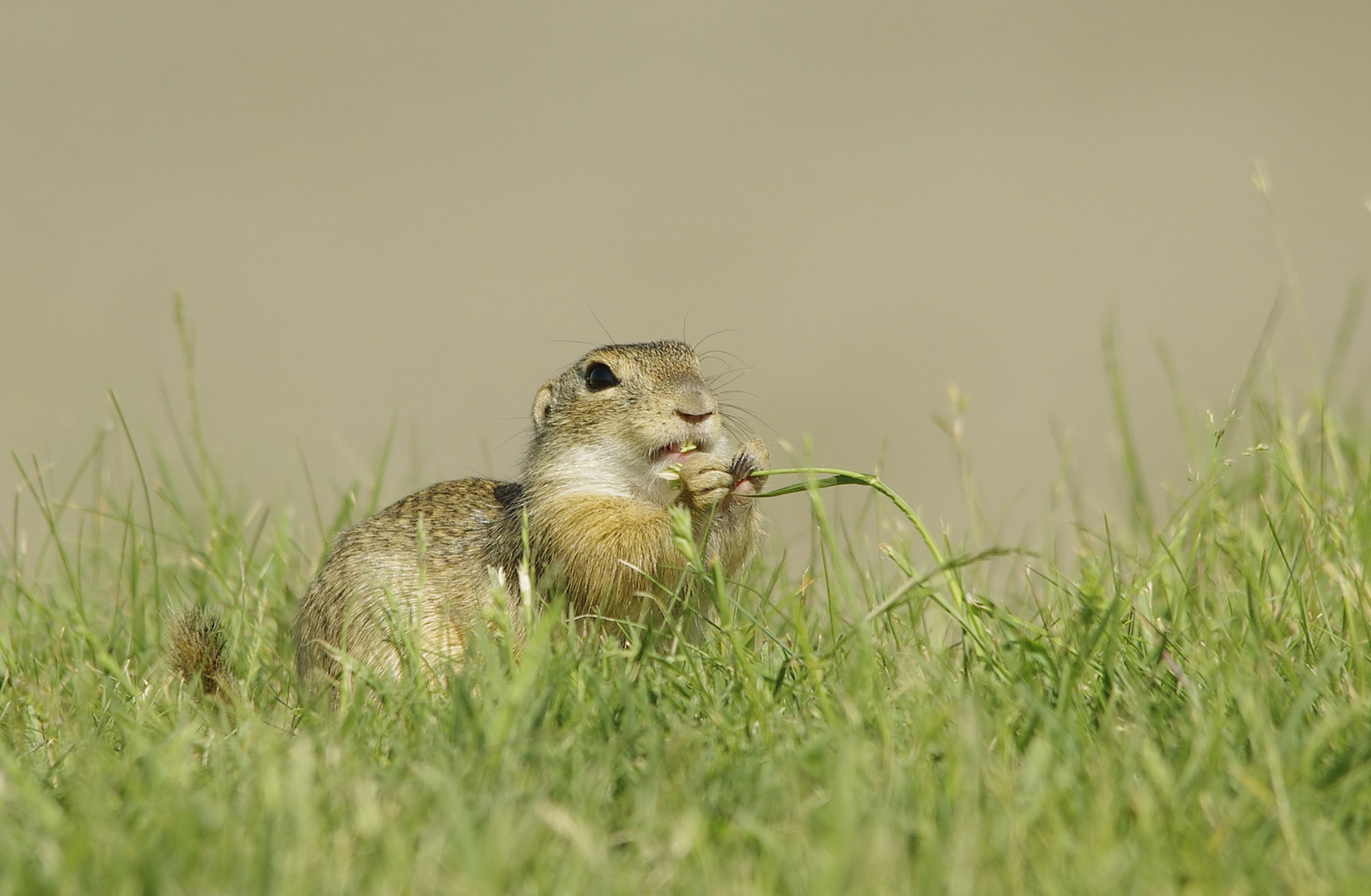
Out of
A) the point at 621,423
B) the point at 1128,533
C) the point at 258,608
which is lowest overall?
the point at 1128,533

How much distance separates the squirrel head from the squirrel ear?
91mm

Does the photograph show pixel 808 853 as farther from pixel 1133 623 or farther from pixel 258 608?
pixel 258 608

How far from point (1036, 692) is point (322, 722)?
1500mm

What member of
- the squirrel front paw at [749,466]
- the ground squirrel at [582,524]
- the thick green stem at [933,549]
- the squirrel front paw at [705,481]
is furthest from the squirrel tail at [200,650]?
the thick green stem at [933,549]

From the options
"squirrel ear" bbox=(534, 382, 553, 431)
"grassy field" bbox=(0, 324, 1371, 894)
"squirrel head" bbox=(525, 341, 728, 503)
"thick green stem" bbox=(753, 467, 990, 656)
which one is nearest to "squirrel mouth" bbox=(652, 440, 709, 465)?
"squirrel head" bbox=(525, 341, 728, 503)

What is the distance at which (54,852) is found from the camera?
202 centimetres

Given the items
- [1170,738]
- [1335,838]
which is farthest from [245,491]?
[1335,838]

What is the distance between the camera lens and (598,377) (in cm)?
438

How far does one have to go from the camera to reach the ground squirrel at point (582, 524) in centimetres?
380

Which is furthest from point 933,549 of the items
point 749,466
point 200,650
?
point 200,650

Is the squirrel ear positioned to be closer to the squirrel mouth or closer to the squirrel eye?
the squirrel eye

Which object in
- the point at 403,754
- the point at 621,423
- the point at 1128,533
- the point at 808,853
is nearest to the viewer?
the point at 808,853

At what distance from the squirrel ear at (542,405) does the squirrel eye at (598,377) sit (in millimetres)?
233

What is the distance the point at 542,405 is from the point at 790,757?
242 cm
